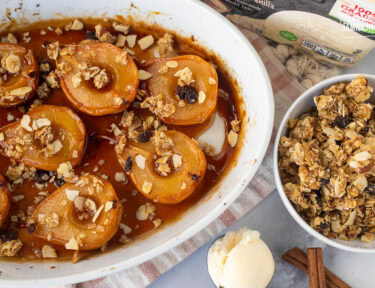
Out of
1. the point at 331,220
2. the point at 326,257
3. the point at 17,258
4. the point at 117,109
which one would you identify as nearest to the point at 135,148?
the point at 117,109

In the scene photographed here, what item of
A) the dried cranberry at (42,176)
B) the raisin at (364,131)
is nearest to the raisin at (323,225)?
the raisin at (364,131)

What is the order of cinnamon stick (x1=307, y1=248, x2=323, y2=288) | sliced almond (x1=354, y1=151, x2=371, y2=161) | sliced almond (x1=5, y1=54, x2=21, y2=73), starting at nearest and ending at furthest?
sliced almond (x1=354, y1=151, x2=371, y2=161), sliced almond (x1=5, y1=54, x2=21, y2=73), cinnamon stick (x1=307, y1=248, x2=323, y2=288)

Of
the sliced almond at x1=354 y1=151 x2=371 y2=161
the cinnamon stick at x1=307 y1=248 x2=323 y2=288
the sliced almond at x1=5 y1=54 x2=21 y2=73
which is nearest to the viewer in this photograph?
the sliced almond at x1=354 y1=151 x2=371 y2=161

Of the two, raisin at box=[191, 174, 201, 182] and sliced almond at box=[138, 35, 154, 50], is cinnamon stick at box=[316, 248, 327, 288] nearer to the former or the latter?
raisin at box=[191, 174, 201, 182]

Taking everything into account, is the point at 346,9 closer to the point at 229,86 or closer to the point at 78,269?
the point at 229,86

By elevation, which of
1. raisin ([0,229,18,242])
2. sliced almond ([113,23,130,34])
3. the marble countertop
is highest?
sliced almond ([113,23,130,34])

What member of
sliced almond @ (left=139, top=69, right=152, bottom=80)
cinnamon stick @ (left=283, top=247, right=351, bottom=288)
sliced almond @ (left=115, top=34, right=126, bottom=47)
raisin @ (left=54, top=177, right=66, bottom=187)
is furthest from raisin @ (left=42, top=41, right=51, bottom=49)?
cinnamon stick @ (left=283, top=247, right=351, bottom=288)

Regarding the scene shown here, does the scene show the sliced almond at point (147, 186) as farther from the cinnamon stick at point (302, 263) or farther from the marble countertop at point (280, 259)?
the cinnamon stick at point (302, 263)
